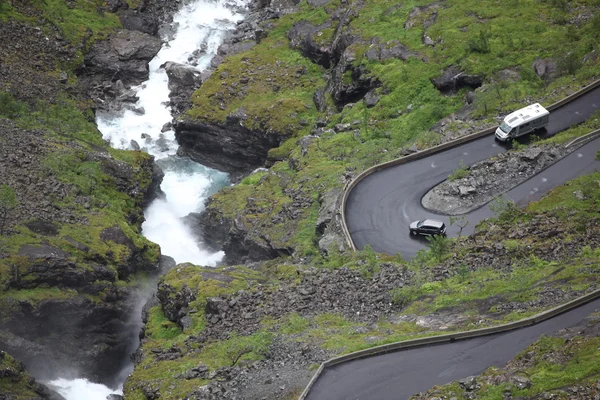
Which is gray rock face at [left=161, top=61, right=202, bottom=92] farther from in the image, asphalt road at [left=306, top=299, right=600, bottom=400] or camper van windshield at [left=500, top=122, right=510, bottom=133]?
asphalt road at [left=306, top=299, right=600, bottom=400]

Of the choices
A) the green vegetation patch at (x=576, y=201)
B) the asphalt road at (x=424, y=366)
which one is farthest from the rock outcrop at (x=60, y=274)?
the green vegetation patch at (x=576, y=201)

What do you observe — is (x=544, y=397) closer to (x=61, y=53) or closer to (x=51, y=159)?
(x=51, y=159)

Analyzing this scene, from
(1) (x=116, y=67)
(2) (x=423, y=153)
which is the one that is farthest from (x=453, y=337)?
(1) (x=116, y=67)

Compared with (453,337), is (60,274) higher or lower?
higher

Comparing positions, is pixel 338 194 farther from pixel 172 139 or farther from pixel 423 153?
pixel 172 139

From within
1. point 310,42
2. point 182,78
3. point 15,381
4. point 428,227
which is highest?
point 182,78

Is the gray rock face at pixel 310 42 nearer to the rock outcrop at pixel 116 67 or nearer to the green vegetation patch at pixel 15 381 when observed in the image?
the rock outcrop at pixel 116 67
